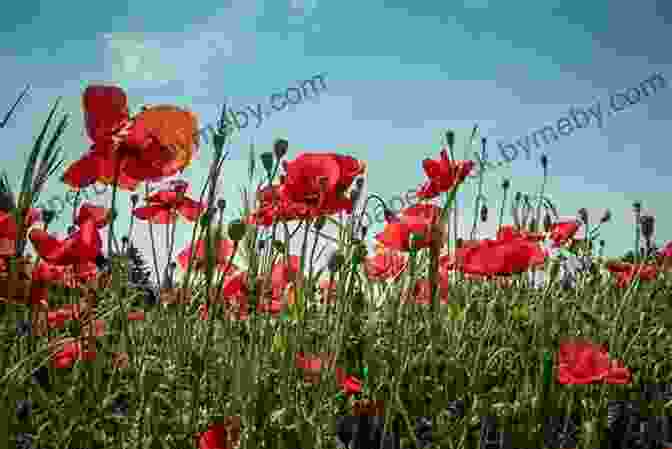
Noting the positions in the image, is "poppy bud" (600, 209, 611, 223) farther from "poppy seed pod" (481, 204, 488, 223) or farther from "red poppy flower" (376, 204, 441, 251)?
"red poppy flower" (376, 204, 441, 251)

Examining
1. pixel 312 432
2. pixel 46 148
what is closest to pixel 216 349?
pixel 312 432

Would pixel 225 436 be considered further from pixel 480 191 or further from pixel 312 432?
pixel 480 191

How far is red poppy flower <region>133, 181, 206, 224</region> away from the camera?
1709 mm

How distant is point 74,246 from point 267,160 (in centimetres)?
52

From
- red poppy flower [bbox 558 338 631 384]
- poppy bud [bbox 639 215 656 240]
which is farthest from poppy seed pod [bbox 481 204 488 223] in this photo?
red poppy flower [bbox 558 338 631 384]

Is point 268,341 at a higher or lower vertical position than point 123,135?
lower

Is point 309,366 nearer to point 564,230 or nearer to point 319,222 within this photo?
point 319,222

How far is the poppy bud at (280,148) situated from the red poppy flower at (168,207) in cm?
32

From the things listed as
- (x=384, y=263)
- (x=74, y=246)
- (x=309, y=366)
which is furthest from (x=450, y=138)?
(x=74, y=246)

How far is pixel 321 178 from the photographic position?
4.54 feet

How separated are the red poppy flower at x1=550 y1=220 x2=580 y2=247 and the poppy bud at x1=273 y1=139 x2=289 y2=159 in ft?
5.66

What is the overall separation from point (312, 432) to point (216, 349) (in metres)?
1.00

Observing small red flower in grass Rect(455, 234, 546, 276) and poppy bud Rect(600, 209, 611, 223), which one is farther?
poppy bud Rect(600, 209, 611, 223)

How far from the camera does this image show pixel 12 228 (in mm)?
1411
